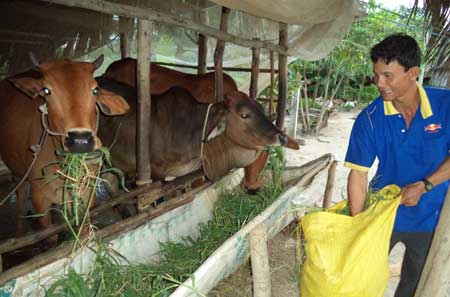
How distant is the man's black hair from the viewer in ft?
6.29

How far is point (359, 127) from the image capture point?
2.22 metres

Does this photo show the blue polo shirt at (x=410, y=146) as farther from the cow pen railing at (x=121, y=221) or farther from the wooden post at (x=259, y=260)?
the cow pen railing at (x=121, y=221)

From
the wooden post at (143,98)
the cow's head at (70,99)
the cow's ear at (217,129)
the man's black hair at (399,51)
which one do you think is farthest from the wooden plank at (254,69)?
the man's black hair at (399,51)

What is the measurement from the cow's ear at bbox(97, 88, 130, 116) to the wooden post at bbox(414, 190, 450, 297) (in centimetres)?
208

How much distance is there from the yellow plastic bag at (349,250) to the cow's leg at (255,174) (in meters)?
1.98

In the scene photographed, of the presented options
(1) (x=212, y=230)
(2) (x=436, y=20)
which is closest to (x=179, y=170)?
(1) (x=212, y=230)

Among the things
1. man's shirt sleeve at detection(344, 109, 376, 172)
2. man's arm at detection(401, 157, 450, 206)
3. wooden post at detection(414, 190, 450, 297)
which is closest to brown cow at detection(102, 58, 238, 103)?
man's shirt sleeve at detection(344, 109, 376, 172)

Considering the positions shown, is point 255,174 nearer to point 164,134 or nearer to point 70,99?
point 164,134

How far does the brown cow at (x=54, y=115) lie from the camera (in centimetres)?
228

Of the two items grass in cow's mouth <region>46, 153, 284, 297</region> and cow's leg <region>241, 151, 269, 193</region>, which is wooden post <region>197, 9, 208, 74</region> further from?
grass in cow's mouth <region>46, 153, 284, 297</region>

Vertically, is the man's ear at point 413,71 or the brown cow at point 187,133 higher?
the man's ear at point 413,71

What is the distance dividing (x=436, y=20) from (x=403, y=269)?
6.69 ft

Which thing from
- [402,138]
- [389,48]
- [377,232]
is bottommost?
[377,232]

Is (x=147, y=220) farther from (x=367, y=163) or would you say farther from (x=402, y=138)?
(x=402, y=138)
